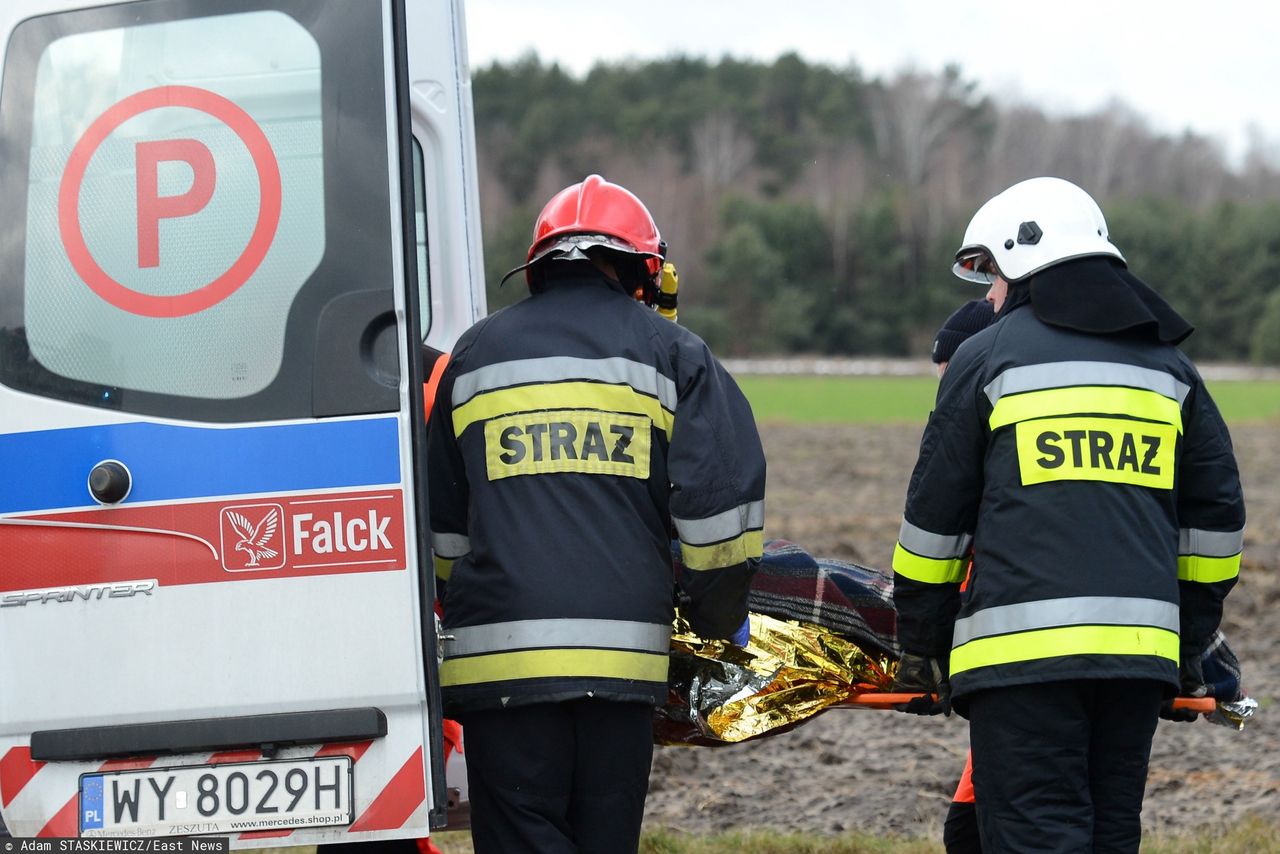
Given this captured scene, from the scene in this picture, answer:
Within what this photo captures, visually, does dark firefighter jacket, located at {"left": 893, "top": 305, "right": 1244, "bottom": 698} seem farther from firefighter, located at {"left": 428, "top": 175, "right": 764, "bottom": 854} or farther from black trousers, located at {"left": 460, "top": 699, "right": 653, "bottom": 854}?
black trousers, located at {"left": 460, "top": 699, "right": 653, "bottom": 854}

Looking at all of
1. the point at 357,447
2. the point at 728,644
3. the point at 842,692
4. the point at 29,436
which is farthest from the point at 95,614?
the point at 842,692

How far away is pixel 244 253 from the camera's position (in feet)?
9.67

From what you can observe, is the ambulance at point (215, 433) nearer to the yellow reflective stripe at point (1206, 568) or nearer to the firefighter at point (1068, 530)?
the firefighter at point (1068, 530)

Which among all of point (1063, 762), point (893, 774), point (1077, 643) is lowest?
point (893, 774)

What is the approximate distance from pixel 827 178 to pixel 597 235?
7587 cm

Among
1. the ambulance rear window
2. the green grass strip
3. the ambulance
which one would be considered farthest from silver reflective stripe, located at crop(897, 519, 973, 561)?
the green grass strip

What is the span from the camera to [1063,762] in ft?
10.1

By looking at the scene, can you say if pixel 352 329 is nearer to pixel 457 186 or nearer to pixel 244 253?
pixel 244 253

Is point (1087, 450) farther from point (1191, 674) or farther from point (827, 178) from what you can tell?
point (827, 178)

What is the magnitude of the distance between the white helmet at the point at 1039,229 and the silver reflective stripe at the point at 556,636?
120cm

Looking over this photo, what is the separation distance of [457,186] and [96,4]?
5.75 feet

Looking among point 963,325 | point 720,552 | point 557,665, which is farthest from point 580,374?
point 963,325

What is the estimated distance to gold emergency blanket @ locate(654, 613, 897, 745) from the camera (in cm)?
381

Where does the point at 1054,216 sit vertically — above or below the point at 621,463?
above
